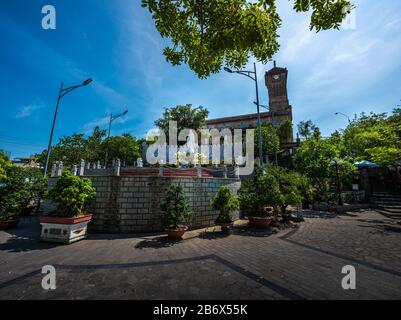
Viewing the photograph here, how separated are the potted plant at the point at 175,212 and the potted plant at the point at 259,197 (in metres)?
3.45

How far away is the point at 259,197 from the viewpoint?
10.1m

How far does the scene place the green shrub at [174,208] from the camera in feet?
27.5

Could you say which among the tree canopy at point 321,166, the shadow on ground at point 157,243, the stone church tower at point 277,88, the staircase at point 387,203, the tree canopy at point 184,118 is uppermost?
the stone church tower at point 277,88

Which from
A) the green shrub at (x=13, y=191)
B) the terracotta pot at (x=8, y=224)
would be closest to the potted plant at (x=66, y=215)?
the green shrub at (x=13, y=191)

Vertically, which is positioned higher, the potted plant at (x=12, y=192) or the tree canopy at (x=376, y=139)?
the tree canopy at (x=376, y=139)

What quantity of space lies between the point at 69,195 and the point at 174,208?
171 inches

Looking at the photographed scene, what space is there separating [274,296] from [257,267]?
1.44m

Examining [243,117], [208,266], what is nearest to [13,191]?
[208,266]

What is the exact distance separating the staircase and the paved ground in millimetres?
7582

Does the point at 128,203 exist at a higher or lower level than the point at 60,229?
higher

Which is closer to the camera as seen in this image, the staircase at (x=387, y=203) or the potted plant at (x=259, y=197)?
the potted plant at (x=259, y=197)

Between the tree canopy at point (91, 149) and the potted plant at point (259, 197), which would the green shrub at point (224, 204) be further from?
the tree canopy at point (91, 149)

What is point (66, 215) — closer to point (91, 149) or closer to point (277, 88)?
point (91, 149)
